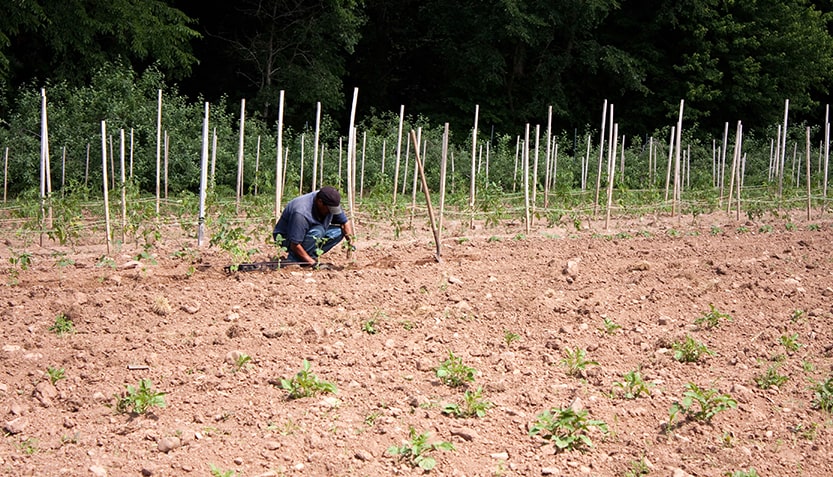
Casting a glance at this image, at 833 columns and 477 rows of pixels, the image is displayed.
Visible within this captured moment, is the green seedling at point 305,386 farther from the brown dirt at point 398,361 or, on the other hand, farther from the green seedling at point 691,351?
the green seedling at point 691,351

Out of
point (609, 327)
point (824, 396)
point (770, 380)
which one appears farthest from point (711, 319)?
point (824, 396)

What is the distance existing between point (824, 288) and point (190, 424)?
207 inches

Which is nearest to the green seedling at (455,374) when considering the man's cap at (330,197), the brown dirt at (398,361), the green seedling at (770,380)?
the brown dirt at (398,361)

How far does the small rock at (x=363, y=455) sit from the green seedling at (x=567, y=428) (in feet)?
2.73

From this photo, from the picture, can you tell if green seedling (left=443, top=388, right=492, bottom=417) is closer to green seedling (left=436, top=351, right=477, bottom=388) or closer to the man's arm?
green seedling (left=436, top=351, right=477, bottom=388)

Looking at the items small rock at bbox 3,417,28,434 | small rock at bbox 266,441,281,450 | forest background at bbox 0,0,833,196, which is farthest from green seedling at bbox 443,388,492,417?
forest background at bbox 0,0,833,196

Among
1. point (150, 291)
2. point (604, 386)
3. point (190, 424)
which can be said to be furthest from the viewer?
point (150, 291)

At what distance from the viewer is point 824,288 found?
7520 mm

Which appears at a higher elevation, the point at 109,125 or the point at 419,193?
the point at 109,125

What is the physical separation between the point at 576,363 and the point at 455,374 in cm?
76

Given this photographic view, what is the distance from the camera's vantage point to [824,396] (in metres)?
5.08

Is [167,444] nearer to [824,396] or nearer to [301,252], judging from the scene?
[824,396]

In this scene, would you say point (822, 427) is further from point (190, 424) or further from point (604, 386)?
point (190, 424)

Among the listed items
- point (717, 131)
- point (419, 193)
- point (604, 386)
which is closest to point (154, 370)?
point (604, 386)
